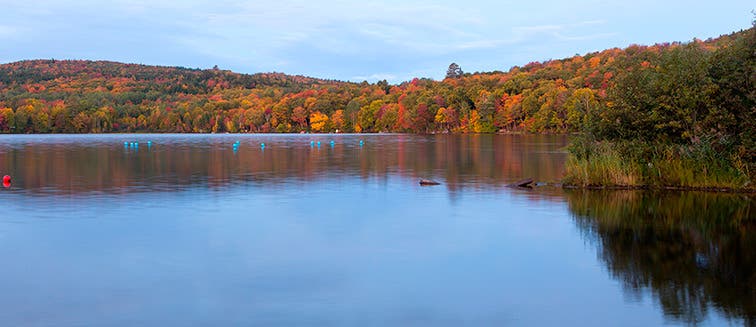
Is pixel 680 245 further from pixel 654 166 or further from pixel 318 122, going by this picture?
pixel 318 122

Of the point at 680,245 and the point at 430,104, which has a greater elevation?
the point at 430,104

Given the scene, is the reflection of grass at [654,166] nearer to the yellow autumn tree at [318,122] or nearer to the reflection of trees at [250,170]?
the reflection of trees at [250,170]

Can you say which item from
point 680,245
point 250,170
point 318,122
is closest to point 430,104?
point 318,122

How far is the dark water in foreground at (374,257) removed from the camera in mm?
10789

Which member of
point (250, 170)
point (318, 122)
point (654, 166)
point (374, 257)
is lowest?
point (374, 257)

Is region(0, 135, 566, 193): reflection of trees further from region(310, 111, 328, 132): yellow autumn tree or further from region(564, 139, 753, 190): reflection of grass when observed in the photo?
region(310, 111, 328, 132): yellow autumn tree

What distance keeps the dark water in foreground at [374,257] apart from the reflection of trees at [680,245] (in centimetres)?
5

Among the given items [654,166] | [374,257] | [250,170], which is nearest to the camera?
[374,257]

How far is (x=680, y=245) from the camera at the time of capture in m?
15.6

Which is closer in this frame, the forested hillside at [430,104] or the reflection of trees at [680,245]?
the reflection of trees at [680,245]

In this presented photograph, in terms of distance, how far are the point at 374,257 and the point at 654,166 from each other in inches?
535

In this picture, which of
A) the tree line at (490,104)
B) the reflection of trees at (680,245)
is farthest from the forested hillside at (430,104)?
the reflection of trees at (680,245)

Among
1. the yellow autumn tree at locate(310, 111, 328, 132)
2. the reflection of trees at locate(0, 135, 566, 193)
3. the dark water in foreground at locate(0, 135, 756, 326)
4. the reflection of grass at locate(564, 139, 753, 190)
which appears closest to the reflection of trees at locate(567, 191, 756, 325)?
the dark water in foreground at locate(0, 135, 756, 326)

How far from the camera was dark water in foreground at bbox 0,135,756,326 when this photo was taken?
1079cm
